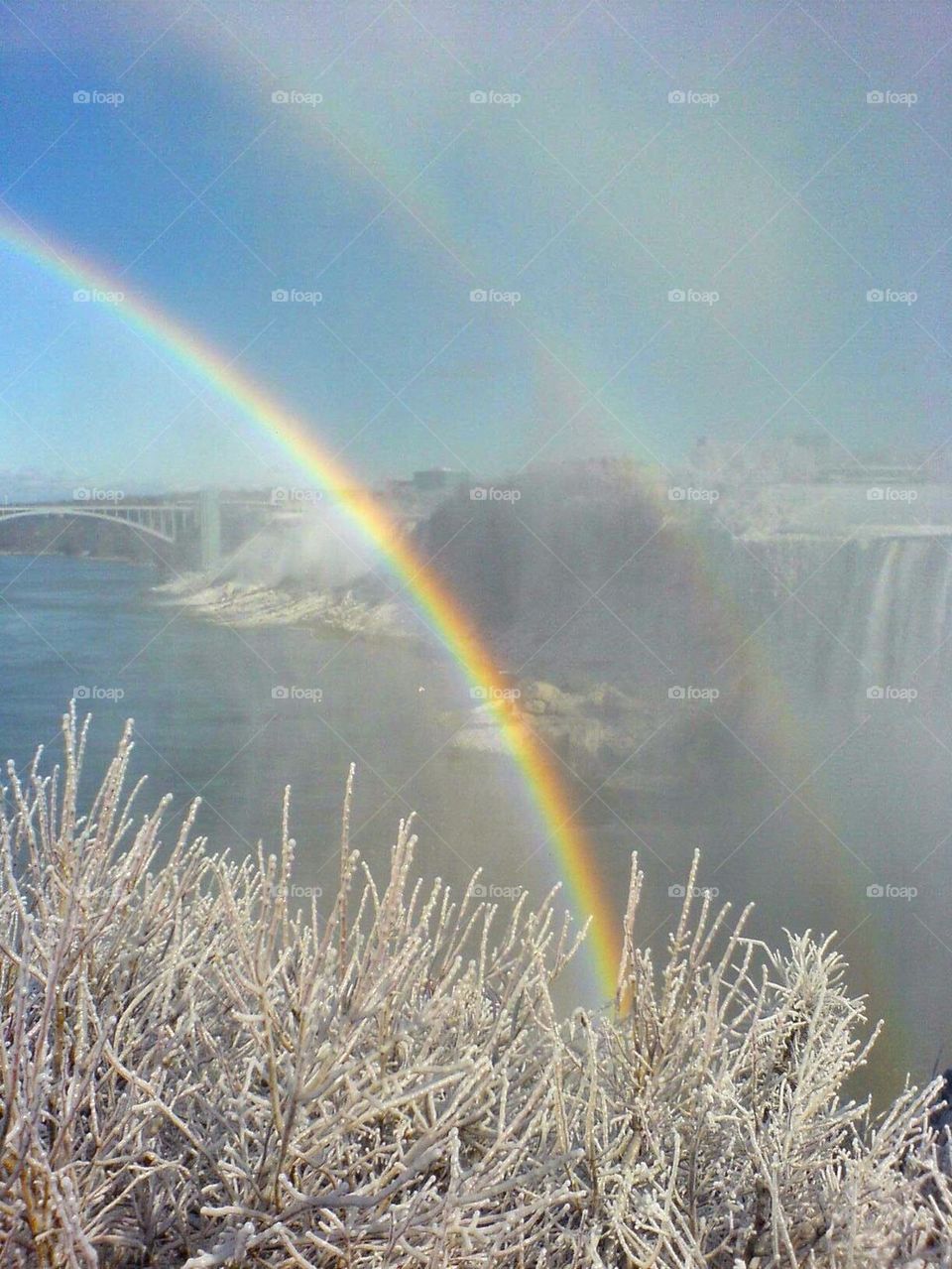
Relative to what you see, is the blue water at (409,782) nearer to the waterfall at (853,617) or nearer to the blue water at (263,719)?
the blue water at (263,719)

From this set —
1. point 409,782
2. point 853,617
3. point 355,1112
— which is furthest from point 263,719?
point 853,617

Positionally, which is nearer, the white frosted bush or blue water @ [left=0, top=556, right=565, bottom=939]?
the white frosted bush

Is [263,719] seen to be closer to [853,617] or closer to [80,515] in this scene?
[80,515]

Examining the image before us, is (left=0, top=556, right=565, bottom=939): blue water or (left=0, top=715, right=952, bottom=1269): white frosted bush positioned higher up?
(left=0, top=556, right=565, bottom=939): blue water

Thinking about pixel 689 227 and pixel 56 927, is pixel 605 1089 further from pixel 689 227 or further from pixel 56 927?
pixel 689 227

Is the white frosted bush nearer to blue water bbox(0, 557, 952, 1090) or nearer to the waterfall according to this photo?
blue water bbox(0, 557, 952, 1090)

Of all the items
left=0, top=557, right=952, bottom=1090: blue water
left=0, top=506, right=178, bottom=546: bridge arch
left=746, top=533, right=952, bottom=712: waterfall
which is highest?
left=0, top=506, right=178, bottom=546: bridge arch

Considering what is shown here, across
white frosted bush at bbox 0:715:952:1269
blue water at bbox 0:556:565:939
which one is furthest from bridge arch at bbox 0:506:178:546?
white frosted bush at bbox 0:715:952:1269

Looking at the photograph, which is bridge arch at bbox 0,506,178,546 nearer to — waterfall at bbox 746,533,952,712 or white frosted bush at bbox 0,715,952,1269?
white frosted bush at bbox 0,715,952,1269

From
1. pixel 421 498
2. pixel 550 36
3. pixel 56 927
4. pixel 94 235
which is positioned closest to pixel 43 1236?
pixel 56 927
